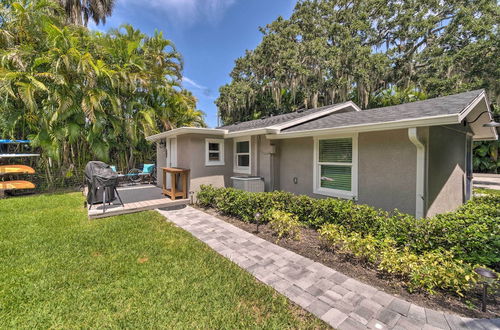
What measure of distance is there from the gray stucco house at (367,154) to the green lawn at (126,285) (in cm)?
336

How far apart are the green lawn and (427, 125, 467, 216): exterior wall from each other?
3954 mm

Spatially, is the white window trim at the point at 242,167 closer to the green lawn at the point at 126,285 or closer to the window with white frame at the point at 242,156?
A: the window with white frame at the point at 242,156

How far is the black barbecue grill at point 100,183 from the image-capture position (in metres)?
5.93

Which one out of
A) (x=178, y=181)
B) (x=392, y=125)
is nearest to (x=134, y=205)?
(x=178, y=181)

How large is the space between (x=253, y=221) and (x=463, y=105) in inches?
186

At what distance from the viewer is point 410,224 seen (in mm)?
3342

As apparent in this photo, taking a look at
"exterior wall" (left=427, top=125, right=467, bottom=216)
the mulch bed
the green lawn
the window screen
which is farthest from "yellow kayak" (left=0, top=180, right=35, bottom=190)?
"exterior wall" (left=427, top=125, right=467, bottom=216)

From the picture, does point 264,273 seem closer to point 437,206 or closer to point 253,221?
point 253,221

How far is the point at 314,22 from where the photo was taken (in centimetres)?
1730

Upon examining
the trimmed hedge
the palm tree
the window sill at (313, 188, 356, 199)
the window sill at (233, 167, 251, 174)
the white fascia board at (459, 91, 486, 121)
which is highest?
the palm tree

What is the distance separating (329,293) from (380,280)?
839mm

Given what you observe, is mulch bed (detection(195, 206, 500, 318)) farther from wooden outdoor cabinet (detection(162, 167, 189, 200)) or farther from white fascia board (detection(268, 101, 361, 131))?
wooden outdoor cabinet (detection(162, 167, 189, 200))

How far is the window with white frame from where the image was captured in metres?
7.73

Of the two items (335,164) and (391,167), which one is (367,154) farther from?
(335,164)
